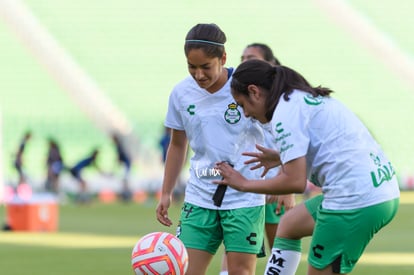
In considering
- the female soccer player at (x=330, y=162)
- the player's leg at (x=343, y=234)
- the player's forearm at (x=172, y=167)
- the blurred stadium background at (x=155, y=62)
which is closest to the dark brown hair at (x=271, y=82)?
the female soccer player at (x=330, y=162)

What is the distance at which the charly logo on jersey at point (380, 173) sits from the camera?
666 cm

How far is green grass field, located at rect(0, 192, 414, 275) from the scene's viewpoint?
42.0ft

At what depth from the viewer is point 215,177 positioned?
804 cm

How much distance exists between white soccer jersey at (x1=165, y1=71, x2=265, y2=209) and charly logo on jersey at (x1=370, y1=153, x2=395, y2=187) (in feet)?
4.89

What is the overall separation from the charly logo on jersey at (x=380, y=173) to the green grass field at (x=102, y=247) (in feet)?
17.9

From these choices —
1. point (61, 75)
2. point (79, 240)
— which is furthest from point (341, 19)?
point (79, 240)

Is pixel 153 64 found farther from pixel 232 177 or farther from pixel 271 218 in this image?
pixel 232 177

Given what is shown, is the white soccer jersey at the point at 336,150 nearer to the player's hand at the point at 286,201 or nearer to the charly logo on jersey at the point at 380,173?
the charly logo on jersey at the point at 380,173

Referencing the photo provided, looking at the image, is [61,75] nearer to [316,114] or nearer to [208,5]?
[208,5]

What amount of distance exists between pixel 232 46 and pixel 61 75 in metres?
5.94

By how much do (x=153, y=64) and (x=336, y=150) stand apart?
30.6 meters

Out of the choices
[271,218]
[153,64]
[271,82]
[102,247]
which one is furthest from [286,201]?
[153,64]

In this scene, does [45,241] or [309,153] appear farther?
[45,241]

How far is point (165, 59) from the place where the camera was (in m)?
37.3
